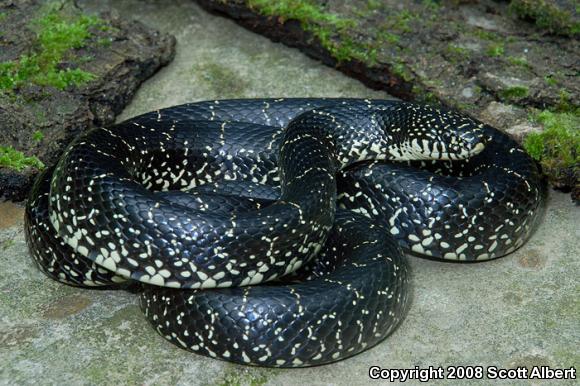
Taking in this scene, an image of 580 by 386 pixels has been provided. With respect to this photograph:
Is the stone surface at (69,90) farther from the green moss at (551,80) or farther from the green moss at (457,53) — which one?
the green moss at (551,80)

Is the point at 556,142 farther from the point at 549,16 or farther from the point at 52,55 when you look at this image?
the point at 52,55

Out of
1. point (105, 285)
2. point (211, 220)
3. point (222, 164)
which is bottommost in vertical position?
point (105, 285)

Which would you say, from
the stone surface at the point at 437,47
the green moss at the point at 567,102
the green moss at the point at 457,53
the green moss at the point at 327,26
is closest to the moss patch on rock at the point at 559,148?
the green moss at the point at 567,102

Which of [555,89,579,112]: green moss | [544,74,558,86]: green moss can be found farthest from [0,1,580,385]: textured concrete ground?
[544,74,558,86]: green moss

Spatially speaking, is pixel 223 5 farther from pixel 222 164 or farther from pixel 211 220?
pixel 211 220

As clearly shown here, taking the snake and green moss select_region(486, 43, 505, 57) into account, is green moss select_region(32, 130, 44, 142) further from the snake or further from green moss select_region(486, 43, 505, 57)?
green moss select_region(486, 43, 505, 57)

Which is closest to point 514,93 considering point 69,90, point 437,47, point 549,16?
point 437,47

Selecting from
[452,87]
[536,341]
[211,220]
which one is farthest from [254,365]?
[452,87]
